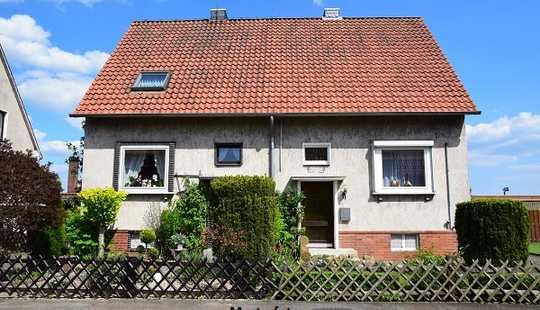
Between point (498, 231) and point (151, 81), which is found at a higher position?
point (151, 81)

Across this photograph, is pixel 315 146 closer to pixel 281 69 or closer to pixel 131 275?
pixel 281 69

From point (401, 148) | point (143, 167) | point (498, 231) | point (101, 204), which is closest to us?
point (498, 231)

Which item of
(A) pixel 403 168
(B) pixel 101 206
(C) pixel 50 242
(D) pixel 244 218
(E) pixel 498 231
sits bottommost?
(C) pixel 50 242

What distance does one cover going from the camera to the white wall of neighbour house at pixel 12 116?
18.4 m

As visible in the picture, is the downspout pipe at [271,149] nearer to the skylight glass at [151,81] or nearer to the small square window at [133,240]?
the skylight glass at [151,81]

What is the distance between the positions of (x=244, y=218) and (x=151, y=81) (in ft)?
24.5

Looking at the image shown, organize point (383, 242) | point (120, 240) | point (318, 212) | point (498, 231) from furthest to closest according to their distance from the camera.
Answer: point (318, 212), point (120, 240), point (383, 242), point (498, 231)

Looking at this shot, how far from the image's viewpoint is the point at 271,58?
16203 mm

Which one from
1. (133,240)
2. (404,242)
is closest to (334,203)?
(404,242)

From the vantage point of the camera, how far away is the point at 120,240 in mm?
13570

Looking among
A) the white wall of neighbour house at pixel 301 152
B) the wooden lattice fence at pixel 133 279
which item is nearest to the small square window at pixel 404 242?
the white wall of neighbour house at pixel 301 152

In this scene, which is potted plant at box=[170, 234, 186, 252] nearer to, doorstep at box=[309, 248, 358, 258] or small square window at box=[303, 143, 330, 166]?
doorstep at box=[309, 248, 358, 258]

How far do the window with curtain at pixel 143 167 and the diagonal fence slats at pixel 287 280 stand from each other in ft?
17.3

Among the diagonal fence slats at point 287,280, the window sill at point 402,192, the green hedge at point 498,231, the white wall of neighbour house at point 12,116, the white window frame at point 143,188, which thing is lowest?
the diagonal fence slats at point 287,280
